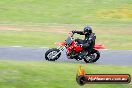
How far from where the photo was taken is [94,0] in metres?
51.7

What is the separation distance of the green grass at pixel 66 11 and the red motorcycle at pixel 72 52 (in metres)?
18.2

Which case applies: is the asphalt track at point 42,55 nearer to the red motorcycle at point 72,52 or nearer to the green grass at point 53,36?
the red motorcycle at point 72,52

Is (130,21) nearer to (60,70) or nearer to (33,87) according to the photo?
(60,70)

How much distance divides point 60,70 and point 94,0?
34572 millimetres

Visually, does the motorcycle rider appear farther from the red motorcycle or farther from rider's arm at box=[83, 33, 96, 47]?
the red motorcycle

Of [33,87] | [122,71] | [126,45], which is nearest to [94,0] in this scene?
[126,45]

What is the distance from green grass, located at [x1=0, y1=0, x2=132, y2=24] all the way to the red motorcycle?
18.2 meters

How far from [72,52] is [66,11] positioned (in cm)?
2499

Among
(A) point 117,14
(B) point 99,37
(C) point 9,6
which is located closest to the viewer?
(B) point 99,37

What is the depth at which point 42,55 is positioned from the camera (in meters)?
24.3

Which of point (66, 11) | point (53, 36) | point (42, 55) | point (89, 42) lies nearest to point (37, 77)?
point (89, 42)

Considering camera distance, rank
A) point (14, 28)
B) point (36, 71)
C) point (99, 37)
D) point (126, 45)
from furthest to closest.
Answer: point (14, 28) < point (99, 37) < point (126, 45) < point (36, 71)

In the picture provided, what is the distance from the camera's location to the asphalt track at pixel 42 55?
75.8ft

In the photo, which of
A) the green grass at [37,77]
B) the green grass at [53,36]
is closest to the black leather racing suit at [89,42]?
the green grass at [37,77]
